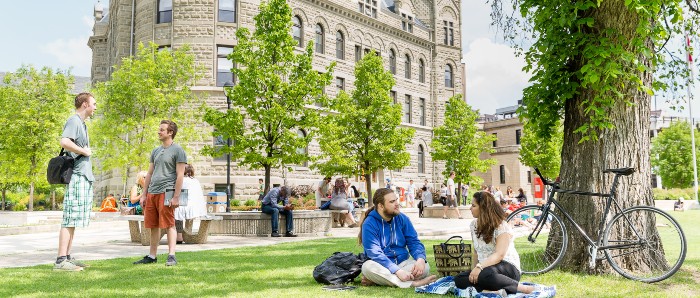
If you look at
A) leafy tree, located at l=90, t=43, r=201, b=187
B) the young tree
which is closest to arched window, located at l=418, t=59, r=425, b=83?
leafy tree, located at l=90, t=43, r=201, b=187

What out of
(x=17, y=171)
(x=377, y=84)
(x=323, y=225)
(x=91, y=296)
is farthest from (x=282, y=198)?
(x=17, y=171)

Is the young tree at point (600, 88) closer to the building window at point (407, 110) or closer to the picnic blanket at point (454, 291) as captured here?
the picnic blanket at point (454, 291)

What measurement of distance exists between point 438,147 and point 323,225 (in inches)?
912

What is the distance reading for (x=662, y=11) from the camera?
22.2 ft

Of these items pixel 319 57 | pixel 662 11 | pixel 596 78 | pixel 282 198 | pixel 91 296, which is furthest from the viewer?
pixel 319 57

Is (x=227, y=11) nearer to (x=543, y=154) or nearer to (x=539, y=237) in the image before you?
(x=539, y=237)

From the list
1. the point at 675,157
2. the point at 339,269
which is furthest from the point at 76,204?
the point at 675,157

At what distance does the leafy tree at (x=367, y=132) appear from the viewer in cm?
2714

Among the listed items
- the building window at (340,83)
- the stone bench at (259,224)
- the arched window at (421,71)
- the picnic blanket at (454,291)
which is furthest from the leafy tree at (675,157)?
the picnic blanket at (454,291)

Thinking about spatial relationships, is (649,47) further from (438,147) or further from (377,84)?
(438,147)

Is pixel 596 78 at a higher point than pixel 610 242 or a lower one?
higher

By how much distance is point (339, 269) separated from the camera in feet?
20.4

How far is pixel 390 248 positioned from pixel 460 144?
3166cm

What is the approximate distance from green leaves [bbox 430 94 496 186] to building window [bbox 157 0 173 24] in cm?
1810
